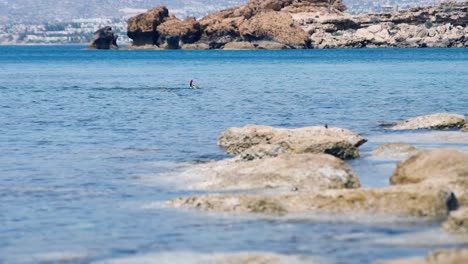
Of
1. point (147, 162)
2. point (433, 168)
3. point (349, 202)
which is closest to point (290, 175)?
point (349, 202)

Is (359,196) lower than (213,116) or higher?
higher

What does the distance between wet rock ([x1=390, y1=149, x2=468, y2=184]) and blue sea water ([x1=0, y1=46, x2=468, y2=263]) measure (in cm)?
126

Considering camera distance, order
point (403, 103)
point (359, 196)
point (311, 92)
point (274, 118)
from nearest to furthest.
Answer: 1. point (359, 196)
2. point (274, 118)
3. point (403, 103)
4. point (311, 92)

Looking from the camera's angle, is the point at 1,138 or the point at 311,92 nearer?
the point at 1,138

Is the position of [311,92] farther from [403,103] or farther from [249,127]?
[249,127]

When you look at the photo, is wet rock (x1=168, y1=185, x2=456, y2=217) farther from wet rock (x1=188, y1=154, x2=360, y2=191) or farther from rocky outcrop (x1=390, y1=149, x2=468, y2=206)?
wet rock (x1=188, y1=154, x2=360, y2=191)

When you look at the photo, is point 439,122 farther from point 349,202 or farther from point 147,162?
point 349,202

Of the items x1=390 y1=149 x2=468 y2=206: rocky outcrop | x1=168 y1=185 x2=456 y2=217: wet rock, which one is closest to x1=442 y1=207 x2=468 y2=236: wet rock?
x1=168 y1=185 x2=456 y2=217: wet rock

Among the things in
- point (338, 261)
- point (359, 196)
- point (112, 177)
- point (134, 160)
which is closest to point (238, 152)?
point (134, 160)

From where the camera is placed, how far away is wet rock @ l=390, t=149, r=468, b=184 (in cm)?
1866

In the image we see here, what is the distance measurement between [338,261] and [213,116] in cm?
2788

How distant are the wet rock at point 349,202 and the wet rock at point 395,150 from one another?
7.24m

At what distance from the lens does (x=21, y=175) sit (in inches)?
911

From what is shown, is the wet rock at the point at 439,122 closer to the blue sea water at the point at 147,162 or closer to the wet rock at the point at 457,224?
the blue sea water at the point at 147,162
